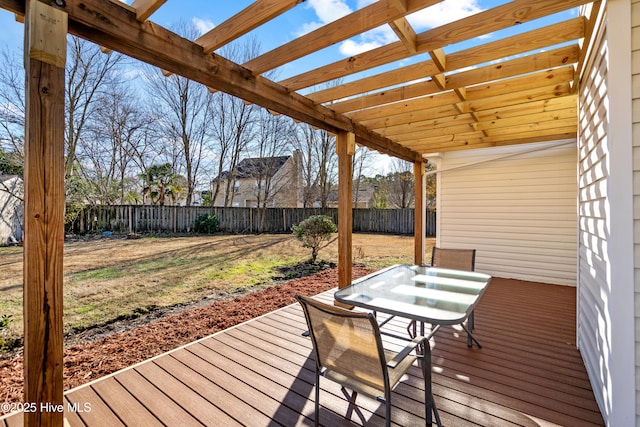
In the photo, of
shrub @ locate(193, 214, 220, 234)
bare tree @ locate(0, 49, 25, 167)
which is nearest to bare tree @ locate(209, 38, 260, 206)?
shrub @ locate(193, 214, 220, 234)

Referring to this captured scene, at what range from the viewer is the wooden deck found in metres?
1.82

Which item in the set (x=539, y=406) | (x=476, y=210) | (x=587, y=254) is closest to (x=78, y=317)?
(x=539, y=406)

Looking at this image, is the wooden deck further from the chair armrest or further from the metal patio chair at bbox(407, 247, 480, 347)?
the metal patio chair at bbox(407, 247, 480, 347)

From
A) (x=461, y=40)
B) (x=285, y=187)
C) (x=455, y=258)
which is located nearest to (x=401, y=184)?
(x=285, y=187)

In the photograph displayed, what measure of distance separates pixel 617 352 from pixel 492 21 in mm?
2004

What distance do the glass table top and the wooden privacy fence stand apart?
269 inches

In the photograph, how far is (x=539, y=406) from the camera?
1933 mm

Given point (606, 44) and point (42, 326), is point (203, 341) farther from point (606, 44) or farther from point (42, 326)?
point (606, 44)

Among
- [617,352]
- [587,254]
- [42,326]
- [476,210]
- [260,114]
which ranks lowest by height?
[617,352]

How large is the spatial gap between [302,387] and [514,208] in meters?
5.10

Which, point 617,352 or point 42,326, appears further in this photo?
point 617,352

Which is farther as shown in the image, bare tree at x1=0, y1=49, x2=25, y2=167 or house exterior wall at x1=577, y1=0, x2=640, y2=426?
bare tree at x1=0, y1=49, x2=25, y2=167

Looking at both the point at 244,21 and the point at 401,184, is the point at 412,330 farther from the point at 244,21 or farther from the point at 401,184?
the point at 401,184

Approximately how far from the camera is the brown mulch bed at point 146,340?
229cm
